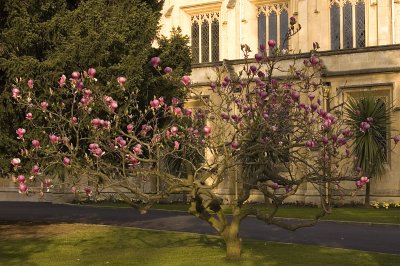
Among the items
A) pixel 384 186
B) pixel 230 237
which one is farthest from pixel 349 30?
pixel 230 237

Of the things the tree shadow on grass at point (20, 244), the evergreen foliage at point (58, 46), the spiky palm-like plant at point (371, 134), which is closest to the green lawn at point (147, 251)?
the tree shadow on grass at point (20, 244)

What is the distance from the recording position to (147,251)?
14273mm

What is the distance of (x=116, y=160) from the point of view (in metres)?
18.2

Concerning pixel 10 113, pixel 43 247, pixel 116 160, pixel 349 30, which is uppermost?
pixel 349 30

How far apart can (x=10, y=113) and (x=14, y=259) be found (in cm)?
478

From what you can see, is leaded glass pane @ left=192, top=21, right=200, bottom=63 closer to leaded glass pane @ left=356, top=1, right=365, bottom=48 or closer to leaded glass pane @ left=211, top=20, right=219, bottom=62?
leaded glass pane @ left=211, top=20, right=219, bottom=62

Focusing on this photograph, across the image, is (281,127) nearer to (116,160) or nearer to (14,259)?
(14,259)

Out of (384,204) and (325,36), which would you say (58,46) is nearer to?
(384,204)

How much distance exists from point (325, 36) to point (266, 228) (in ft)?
55.3

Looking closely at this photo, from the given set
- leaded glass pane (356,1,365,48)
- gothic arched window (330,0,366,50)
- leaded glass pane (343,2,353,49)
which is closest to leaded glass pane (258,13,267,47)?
gothic arched window (330,0,366,50)

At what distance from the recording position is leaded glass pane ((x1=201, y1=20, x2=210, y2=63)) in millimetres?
38088

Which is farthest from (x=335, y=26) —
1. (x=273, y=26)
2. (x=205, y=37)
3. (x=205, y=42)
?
(x=205, y=37)

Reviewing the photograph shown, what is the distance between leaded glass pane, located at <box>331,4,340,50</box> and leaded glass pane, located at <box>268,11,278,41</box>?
3.42 metres

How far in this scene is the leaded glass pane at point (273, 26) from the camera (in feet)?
119
